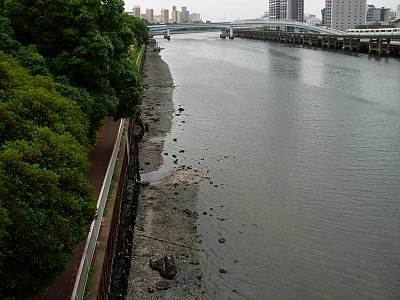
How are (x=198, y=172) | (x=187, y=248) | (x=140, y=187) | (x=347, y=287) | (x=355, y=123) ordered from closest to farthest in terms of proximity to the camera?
1. (x=347, y=287)
2. (x=187, y=248)
3. (x=140, y=187)
4. (x=198, y=172)
5. (x=355, y=123)

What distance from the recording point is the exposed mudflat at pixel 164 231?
12.6 meters

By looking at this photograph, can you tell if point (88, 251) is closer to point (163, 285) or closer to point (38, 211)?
point (38, 211)

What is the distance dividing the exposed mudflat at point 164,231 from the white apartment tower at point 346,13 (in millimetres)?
131562

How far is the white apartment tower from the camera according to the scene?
5610 inches

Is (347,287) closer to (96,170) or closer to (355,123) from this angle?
(96,170)

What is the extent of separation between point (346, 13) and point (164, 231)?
144 m

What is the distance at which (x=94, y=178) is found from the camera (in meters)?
15.1

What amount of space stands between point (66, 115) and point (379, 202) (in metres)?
12.2

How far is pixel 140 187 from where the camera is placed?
63.3 feet

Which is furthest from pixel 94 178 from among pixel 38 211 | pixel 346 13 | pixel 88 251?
pixel 346 13

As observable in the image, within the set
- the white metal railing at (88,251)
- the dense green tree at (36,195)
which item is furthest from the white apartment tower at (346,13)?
the dense green tree at (36,195)

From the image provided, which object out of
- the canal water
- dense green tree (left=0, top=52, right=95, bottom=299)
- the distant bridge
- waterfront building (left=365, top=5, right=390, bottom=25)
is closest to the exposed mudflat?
the canal water

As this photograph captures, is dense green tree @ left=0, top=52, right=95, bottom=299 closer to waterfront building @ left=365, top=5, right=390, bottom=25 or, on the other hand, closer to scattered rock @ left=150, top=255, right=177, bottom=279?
scattered rock @ left=150, top=255, right=177, bottom=279

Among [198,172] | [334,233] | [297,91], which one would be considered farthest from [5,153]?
[297,91]
